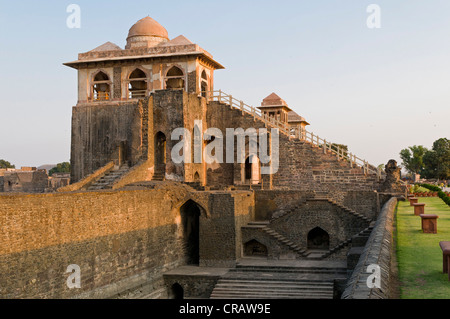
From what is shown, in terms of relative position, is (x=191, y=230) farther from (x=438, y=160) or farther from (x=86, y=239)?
(x=438, y=160)

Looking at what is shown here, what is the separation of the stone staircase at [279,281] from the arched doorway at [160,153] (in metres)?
8.47

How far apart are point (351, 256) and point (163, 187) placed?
348 inches

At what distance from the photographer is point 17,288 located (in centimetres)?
1495

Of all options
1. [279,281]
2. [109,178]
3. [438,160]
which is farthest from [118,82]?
[438,160]

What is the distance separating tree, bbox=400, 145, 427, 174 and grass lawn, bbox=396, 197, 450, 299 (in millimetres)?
63483

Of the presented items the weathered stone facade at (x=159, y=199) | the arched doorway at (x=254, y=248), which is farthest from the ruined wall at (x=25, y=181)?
the arched doorway at (x=254, y=248)

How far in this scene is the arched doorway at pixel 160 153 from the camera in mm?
30609

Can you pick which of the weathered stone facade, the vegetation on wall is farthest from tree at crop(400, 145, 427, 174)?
the weathered stone facade

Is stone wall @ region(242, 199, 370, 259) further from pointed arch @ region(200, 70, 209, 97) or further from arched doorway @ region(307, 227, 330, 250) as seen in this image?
pointed arch @ region(200, 70, 209, 97)

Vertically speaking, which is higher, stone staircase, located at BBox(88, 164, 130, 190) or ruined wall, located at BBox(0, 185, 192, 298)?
stone staircase, located at BBox(88, 164, 130, 190)

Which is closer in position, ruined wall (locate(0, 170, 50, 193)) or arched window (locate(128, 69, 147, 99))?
arched window (locate(128, 69, 147, 99))

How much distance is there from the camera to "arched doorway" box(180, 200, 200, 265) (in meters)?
26.2
